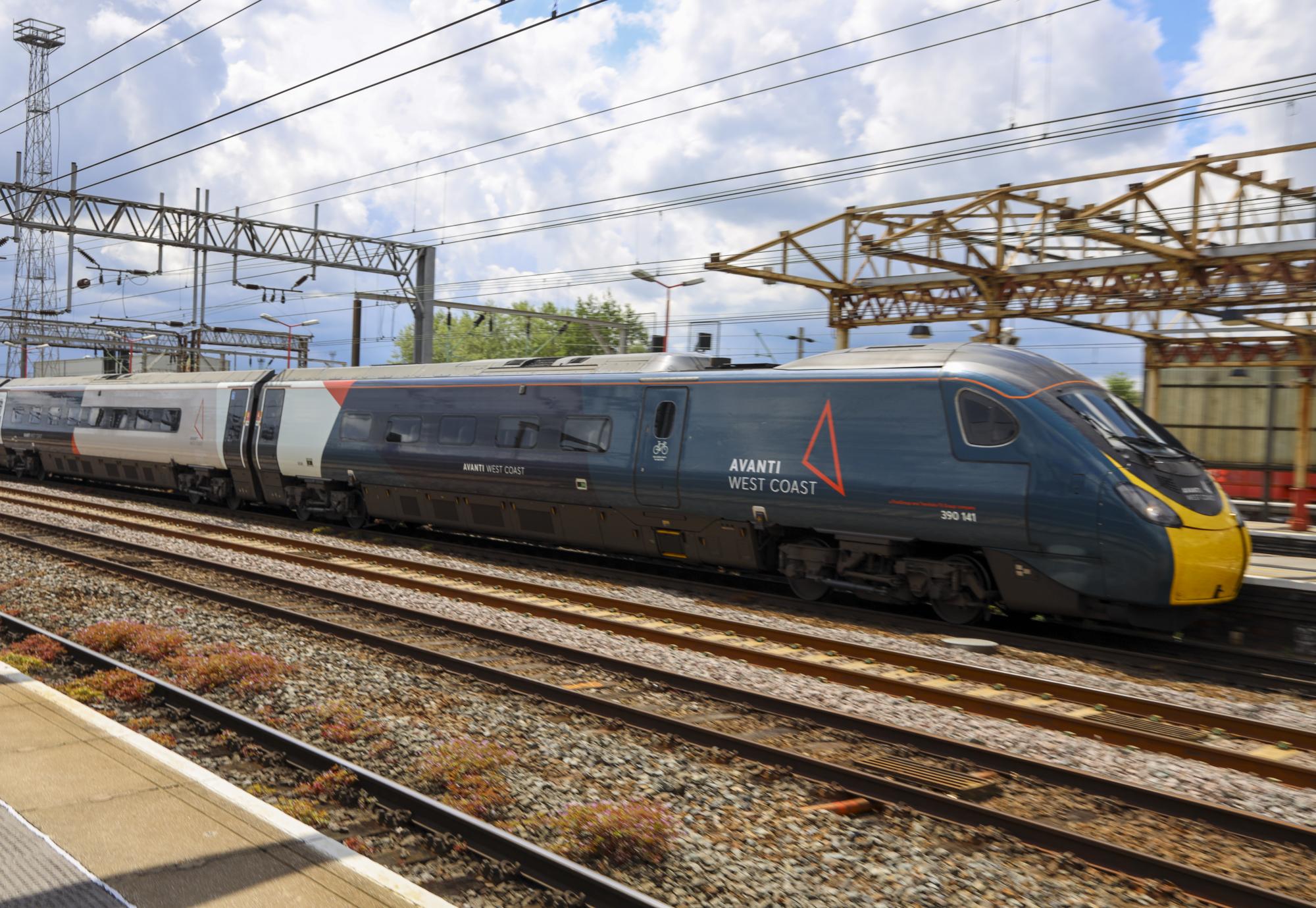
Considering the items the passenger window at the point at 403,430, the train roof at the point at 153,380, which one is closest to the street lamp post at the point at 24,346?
the train roof at the point at 153,380

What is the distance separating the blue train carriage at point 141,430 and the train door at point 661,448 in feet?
37.6

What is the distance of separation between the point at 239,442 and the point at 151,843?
62.0 feet

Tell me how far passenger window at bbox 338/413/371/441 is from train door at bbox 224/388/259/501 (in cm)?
388

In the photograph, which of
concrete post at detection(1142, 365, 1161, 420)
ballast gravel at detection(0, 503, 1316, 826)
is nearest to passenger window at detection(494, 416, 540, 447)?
ballast gravel at detection(0, 503, 1316, 826)

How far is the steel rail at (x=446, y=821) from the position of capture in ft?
16.1

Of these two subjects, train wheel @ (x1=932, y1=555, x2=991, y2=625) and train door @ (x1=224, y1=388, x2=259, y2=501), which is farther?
train door @ (x1=224, y1=388, x2=259, y2=501)

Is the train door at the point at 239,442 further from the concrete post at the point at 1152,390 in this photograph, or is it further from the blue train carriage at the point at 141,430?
the concrete post at the point at 1152,390

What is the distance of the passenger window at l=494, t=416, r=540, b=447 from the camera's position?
1617cm

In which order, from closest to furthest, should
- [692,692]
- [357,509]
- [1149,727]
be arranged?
[1149,727] < [692,692] < [357,509]

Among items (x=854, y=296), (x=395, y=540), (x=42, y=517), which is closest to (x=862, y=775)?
(x=395, y=540)

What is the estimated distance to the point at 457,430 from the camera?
17.4 metres

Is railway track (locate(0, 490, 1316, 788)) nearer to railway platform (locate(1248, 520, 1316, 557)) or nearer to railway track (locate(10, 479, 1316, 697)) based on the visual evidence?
railway track (locate(10, 479, 1316, 697))

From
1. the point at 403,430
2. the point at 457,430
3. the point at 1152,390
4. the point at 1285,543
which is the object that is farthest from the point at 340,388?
the point at 1152,390

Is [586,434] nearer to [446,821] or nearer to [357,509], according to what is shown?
[357,509]
